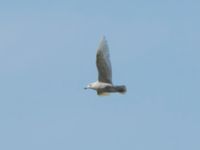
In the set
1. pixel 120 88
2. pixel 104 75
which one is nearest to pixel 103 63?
pixel 104 75

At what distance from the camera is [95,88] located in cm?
17662

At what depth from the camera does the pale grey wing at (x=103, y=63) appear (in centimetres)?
17488

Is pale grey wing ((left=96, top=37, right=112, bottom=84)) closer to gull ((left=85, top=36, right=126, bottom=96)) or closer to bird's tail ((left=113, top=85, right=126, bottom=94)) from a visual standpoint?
gull ((left=85, top=36, right=126, bottom=96))

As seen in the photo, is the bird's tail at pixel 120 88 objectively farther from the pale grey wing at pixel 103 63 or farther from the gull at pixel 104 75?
the pale grey wing at pixel 103 63

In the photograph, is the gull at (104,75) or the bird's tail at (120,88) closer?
the bird's tail at (120,88)

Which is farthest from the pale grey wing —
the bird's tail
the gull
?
the bird's tail

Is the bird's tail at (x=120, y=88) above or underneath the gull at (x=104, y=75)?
underneath

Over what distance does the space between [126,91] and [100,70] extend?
2459 millimetres

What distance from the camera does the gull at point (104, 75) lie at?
175 meters

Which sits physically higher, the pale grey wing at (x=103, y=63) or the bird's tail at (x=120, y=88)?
the pale grey wing at (x=103, y=63)

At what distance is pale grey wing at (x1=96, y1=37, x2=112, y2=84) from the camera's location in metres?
175

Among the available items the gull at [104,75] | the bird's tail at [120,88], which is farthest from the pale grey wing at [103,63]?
the bird's tail at [120,88]

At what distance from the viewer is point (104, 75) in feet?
578

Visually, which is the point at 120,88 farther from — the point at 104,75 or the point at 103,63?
the point at 103,63
